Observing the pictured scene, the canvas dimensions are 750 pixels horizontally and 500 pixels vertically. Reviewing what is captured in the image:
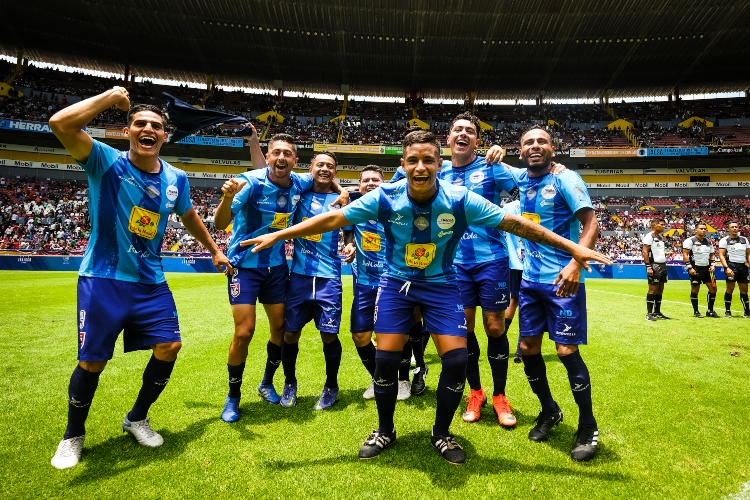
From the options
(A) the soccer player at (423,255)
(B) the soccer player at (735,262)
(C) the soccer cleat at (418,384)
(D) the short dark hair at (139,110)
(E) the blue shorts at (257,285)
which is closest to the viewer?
(A) the soccer player at (423,255)

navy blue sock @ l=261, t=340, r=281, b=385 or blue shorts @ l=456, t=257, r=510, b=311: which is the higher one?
blue shorts @ l=456, t=257, r=510, b=311

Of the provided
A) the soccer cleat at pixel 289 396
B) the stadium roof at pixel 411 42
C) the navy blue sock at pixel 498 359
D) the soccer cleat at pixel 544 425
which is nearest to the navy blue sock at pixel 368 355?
the soccer cleat at pixel 289 396

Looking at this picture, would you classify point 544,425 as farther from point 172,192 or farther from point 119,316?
point 172,192

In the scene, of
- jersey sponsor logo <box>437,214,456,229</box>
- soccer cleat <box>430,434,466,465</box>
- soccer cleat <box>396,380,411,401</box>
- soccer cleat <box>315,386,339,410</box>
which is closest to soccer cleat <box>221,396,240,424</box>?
soccer cleat <box>315,386,339,410</box>

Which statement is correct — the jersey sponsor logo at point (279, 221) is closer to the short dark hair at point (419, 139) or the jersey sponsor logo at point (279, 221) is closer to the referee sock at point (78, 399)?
the short dark hair at point (419, 139)

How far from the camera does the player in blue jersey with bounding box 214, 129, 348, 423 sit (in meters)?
4.01

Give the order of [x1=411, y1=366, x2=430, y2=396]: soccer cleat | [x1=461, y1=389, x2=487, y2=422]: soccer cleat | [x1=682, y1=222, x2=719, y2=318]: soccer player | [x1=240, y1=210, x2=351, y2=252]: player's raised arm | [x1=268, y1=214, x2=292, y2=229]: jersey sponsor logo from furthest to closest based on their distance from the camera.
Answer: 1. [x1=682, y1=222, x2=719, y2=318]: soccer player
2. [x1=411, y1=366, x2=430, y2=396]: soccer cleat
3. [x1=268, y1=214, x2=292, y2=229]: jersey sponsor logo
4. [x1=461, y1=389, x2=487, y2=422]: soccer cleat
5. [x1=240, y1=210, x2=351, y2=252]: player's raised arm

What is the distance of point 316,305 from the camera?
14.2ft

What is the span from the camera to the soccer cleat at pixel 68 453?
9.40 ft

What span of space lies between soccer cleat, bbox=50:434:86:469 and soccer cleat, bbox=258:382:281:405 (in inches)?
65.1

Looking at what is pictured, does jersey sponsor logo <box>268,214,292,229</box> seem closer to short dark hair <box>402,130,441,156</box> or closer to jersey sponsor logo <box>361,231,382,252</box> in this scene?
jersey sponsor logo <box>361,231,382,252</box>

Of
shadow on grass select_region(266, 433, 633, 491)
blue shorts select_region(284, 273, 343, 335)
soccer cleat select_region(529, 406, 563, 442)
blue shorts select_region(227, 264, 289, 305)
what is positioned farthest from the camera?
blue shorts select_region(284, 273, 343, 335)

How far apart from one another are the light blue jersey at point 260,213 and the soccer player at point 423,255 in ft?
4.16

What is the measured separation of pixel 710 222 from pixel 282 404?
41598mm
